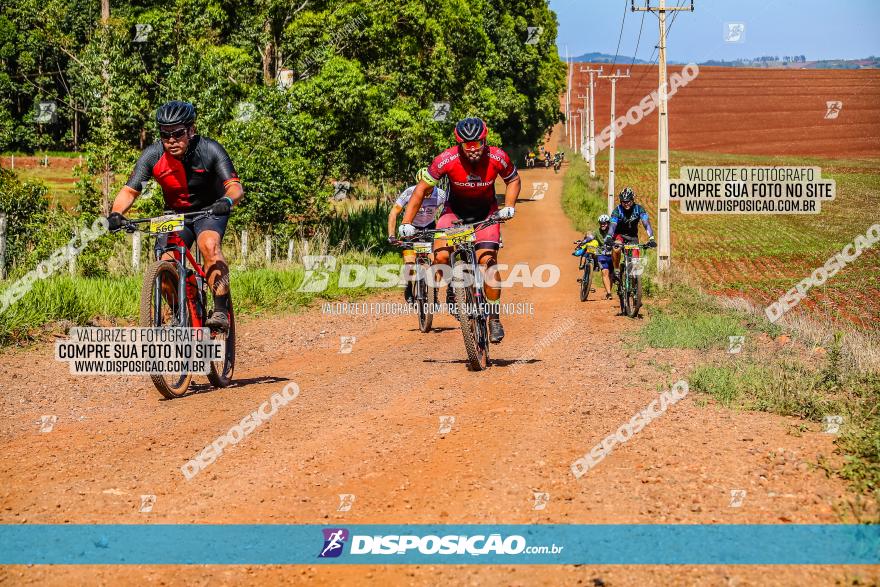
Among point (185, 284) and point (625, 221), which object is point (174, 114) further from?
point (625, 221)

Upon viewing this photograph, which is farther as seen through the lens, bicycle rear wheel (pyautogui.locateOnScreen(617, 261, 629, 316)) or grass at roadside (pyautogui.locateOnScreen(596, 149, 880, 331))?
grass at roadside (pyautogui.locateOnScreen(596, 149, 880, 331))

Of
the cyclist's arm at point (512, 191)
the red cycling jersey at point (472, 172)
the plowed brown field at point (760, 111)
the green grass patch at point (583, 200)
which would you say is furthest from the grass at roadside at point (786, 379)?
the plowed brown field at point (760, 111)

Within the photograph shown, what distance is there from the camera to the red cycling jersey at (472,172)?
9.26 meters

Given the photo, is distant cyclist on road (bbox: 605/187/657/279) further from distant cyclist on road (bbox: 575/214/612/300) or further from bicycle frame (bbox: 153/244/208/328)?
bicycle frame (bbox: 153/244/208/328)

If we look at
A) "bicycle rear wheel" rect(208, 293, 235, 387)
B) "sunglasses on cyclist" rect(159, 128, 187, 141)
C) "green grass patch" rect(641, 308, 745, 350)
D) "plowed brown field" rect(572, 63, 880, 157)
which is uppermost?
"plowed brown field" rect(572, 63, 880, 157)

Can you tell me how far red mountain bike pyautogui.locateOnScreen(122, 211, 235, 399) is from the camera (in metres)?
7.39

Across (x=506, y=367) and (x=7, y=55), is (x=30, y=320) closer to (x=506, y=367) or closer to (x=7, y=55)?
(x=506, y=367)

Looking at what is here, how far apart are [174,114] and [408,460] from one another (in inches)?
153

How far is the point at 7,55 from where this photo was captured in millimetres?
69375

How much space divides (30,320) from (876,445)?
1001 cm

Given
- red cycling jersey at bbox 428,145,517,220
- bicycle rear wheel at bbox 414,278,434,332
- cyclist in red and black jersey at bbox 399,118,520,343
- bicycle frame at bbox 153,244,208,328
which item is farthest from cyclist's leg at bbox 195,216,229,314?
bicycle rear wheel at bbox 414,278,434,332

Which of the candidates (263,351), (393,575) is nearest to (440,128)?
(263,351)

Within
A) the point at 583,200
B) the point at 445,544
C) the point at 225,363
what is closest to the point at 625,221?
the point at 225,363

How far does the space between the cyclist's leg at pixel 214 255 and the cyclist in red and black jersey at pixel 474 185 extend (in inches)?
77.9
